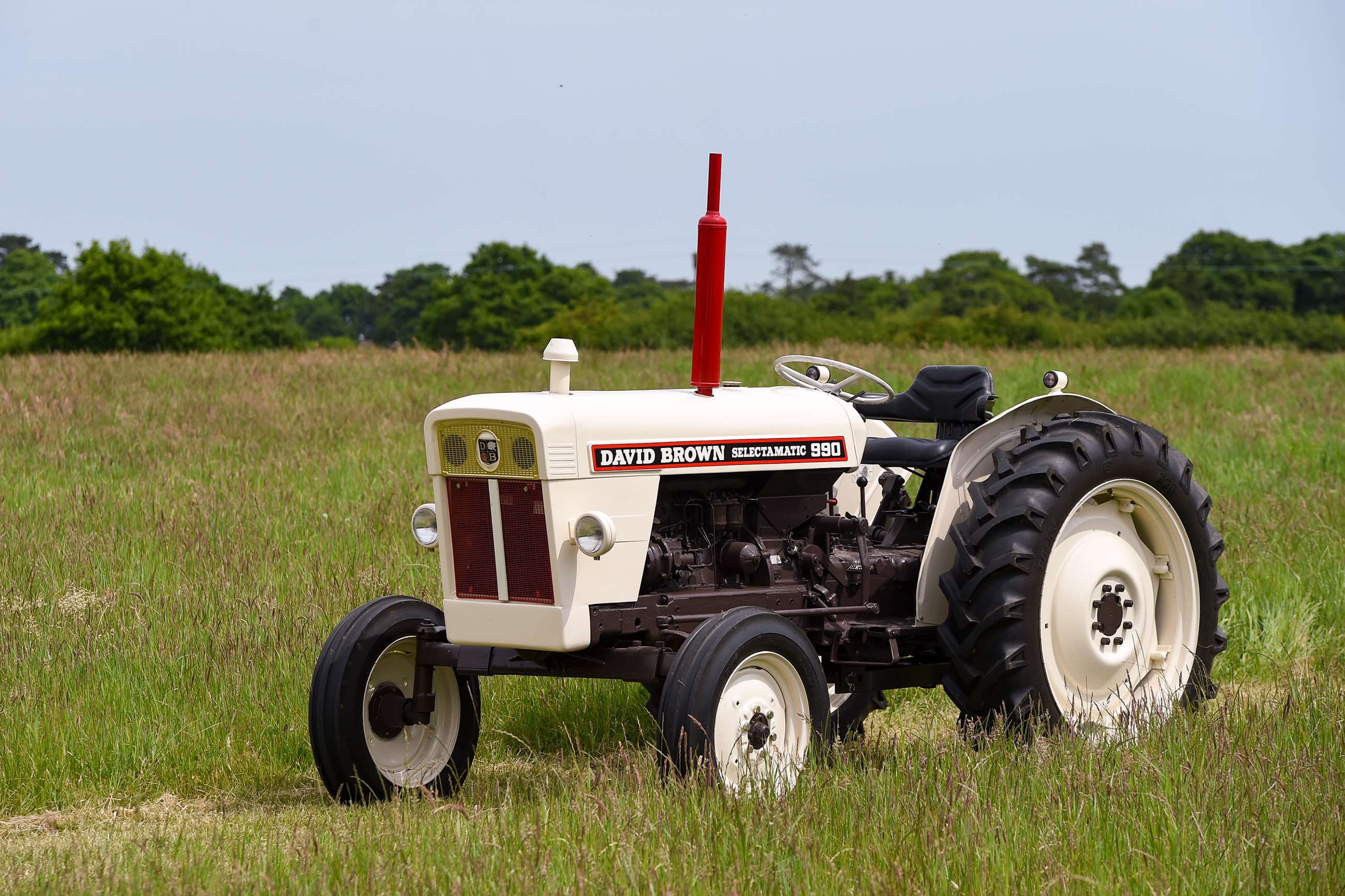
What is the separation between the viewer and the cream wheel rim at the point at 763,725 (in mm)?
4309

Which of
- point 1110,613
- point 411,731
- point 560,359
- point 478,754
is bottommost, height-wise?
point 478,754

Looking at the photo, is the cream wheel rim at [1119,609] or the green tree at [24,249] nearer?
the cream wheel rim at [1119,609]

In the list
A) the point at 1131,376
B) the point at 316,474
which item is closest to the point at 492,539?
the point at 316,474

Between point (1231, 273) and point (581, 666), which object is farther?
point (1231, 273)

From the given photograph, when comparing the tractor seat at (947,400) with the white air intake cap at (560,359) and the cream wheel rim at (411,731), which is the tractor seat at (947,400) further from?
the cream wheel rim at (411,731)

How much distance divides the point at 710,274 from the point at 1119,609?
2091 mm

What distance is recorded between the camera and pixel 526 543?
470cm

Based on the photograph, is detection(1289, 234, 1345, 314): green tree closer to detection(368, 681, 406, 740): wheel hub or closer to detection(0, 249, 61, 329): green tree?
detection(0, 249, 61, 329): green tree

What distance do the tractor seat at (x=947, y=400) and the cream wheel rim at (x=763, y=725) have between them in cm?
178

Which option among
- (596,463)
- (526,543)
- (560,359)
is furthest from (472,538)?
(560,359)

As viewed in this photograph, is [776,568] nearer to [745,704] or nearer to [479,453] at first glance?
[745,704]

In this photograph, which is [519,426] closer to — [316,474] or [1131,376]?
[316,474]

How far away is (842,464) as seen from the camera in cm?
529

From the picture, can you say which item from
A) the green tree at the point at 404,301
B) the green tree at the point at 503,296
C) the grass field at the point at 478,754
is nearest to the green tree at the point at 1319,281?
the green tree at the point at 503,296
